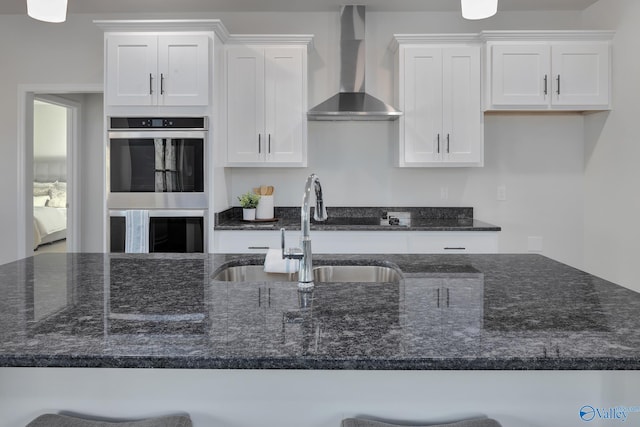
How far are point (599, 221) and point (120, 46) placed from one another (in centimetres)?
381

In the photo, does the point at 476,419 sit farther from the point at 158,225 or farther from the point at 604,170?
the point at 604,170

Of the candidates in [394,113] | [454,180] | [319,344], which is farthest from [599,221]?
[319,344]

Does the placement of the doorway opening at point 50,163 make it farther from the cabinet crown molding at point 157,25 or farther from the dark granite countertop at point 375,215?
the dark granite countertop at point 375,215

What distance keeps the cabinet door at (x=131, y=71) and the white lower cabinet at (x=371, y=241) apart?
1.10m

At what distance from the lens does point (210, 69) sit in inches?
141

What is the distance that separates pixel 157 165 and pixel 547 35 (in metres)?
2.94

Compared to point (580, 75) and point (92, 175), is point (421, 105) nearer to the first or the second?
point (580, 75)

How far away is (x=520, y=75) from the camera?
374cm

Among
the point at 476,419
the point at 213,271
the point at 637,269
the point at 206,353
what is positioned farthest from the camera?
the point at 637,269

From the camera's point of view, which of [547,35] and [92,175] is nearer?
[547,35]

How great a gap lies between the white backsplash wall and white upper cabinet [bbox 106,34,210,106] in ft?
2.92

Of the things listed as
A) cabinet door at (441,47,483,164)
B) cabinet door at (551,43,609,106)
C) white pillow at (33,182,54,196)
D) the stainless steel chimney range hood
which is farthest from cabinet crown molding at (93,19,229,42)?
white pillow at (33,182,54,196)

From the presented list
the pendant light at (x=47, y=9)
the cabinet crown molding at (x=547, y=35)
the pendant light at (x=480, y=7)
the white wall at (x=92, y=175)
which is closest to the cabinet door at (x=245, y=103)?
the cabinet crown molding at (x=547, y=35)

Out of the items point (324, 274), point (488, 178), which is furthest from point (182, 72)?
point (488, 178)
